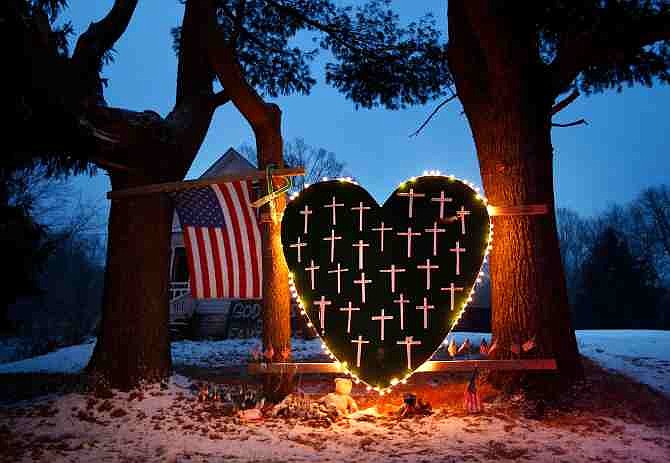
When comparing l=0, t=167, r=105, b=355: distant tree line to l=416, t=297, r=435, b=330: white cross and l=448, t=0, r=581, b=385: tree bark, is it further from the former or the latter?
l=448, t=0, r=581, b=385: tree bark

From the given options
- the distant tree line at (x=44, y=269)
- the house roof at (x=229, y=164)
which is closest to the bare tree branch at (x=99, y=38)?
the distant tree line at (x=44, y=269)

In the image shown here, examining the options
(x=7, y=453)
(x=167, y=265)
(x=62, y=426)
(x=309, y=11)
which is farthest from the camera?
(x=309, y=11)

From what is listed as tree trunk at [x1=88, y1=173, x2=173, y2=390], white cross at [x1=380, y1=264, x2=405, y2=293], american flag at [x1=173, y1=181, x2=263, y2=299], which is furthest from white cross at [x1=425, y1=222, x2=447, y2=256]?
tree trunk at [x1=88, y1=173, x2=173, y2=390]

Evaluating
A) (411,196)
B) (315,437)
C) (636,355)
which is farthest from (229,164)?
(315,437)

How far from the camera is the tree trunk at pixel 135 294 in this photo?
20.1ft

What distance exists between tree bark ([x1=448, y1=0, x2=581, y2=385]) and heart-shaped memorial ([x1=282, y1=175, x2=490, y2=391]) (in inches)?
35.9

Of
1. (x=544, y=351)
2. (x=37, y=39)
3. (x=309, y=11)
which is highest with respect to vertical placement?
(x=309, y=11)

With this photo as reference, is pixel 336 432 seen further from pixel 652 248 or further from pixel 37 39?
pixel 652 248

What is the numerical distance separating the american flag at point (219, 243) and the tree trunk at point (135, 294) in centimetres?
91

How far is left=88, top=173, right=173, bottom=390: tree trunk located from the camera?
6.14 metres

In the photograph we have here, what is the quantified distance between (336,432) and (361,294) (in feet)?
4.26

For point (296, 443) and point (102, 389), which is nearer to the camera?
point (296, 443)

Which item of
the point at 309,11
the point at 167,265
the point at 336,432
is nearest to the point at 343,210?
the point at 336,432

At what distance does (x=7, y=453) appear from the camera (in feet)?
14.1
